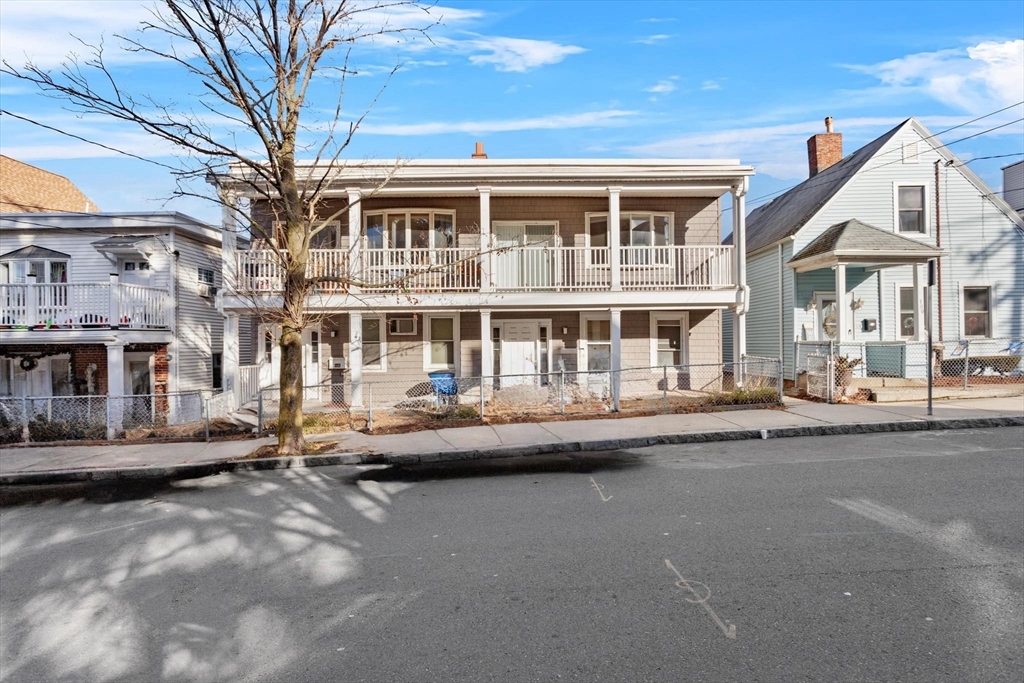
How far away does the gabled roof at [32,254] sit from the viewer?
17609 mm

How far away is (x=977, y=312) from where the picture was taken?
17922 millimetres

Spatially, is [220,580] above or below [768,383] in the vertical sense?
below

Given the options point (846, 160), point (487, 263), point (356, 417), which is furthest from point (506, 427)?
point (846, 160)

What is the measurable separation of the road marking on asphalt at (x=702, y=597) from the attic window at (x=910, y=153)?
18.1 m

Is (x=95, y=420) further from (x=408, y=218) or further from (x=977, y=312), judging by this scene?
(x=977, y=312)

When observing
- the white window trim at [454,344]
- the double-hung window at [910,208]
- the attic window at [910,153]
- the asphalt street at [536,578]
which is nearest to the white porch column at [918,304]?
the double-hung window at [910,208]

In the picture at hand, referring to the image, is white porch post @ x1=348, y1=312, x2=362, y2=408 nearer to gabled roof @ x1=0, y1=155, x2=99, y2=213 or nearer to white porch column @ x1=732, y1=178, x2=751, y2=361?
white porch column @ x1=732, y1=178, x2=751, y2=361

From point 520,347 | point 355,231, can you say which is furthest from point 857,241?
point 355,231

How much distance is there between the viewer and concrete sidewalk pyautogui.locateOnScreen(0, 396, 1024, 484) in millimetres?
9469

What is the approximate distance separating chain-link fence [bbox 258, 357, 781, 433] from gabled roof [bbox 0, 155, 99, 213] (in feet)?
43.1

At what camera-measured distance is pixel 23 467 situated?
9.73 m

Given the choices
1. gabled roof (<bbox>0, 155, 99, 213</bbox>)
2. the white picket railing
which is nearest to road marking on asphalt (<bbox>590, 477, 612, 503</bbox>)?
the white picket railing

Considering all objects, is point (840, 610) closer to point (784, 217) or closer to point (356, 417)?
point (356, 417)

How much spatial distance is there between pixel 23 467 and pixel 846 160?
23.2 meters
